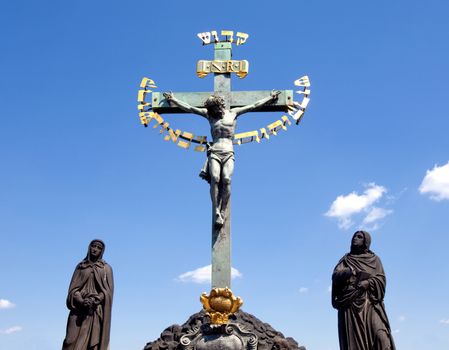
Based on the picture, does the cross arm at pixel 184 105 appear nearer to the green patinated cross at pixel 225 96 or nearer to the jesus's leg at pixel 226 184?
the green patinated cross at pixel 225 96

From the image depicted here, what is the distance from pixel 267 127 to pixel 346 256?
122 inches

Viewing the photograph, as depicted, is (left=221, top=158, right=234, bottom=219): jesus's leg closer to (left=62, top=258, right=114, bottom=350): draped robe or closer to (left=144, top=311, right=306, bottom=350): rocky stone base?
(left=144, top=311, right=306, bottom=350): rocky stone base

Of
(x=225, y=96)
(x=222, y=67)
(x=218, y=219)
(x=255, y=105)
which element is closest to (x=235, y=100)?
(x=225, y=96)

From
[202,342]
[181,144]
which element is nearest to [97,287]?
[202,342]

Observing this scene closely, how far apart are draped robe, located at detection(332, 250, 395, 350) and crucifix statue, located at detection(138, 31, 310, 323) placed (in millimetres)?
1974

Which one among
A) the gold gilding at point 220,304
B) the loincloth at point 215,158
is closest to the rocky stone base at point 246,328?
the gold gilding at point 220,304

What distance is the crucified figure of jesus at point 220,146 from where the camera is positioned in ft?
36.1

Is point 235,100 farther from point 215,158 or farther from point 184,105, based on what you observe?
point 215,158

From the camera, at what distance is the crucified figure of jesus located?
10992 millimetres

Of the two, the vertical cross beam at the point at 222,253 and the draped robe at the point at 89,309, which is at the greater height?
the vertical cross beam at the point at 222,253

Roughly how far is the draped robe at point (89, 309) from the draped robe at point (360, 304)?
3062mm

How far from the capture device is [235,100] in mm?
11852

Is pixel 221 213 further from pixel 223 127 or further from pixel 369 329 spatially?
pixel 369 329

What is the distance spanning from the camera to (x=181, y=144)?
461 inches
